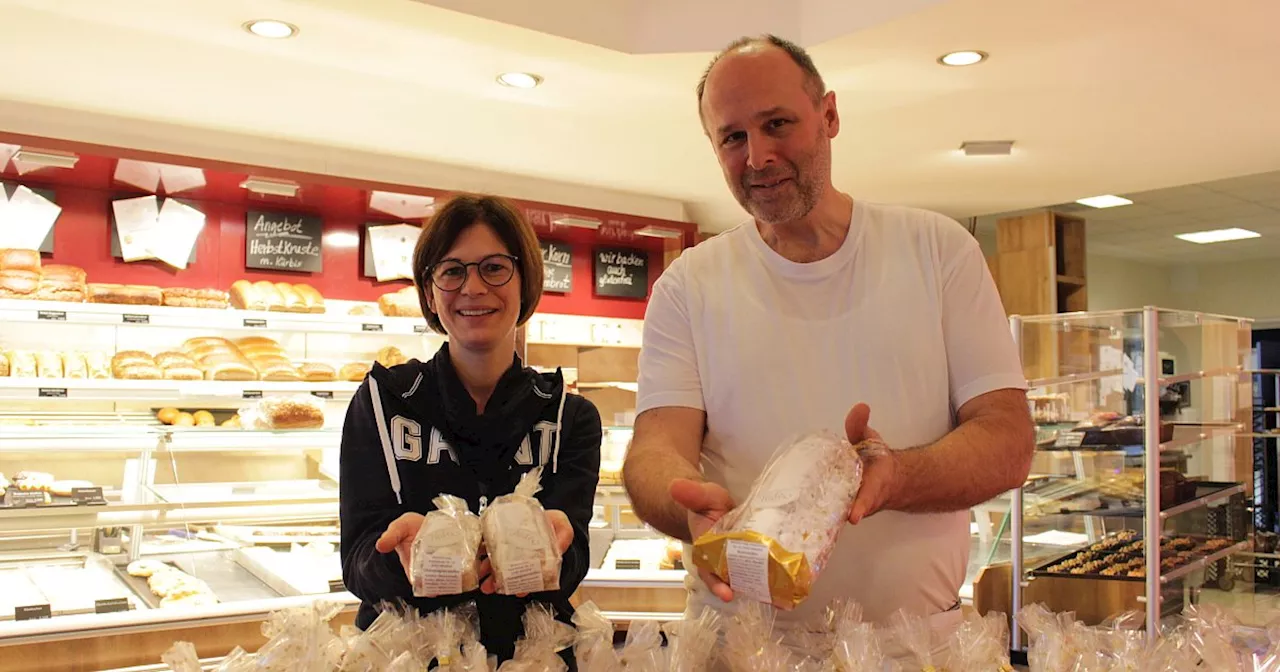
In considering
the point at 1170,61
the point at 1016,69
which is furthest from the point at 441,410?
the point at 1170,61

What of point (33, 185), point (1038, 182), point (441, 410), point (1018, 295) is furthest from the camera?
point (1018, 295)

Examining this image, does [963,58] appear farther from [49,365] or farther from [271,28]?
[49,365]

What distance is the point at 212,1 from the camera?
3.53 meters

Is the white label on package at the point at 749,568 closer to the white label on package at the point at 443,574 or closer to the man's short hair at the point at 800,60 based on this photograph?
the white label on package at the point at 443,574

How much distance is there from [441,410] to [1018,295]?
7146 mm

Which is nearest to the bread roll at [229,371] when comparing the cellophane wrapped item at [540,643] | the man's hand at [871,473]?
the cellophane wrapped item at [540,643]

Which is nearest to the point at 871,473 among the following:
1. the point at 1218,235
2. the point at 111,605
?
the point at 111,605

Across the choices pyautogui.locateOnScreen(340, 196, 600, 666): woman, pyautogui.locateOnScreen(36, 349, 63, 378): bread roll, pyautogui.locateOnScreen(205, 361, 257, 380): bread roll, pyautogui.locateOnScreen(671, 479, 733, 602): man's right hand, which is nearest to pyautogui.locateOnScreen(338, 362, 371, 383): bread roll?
pyautogui.locateOnScreen(205, 361, 257, 380): bread roll

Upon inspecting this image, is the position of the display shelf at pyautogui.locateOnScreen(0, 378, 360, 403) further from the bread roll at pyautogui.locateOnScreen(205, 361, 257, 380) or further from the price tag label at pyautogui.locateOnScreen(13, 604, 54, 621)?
the price tag label at pyautogui.locateOnScreen(13, 604, 54, 621)

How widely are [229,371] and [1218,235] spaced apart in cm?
990

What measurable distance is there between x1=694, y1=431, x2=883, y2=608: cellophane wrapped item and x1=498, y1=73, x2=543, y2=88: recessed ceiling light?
363 cm

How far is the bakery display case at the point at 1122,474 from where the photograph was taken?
3920 millimetres

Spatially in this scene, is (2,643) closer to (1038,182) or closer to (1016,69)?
(1016,69)

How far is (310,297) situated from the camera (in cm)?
529
